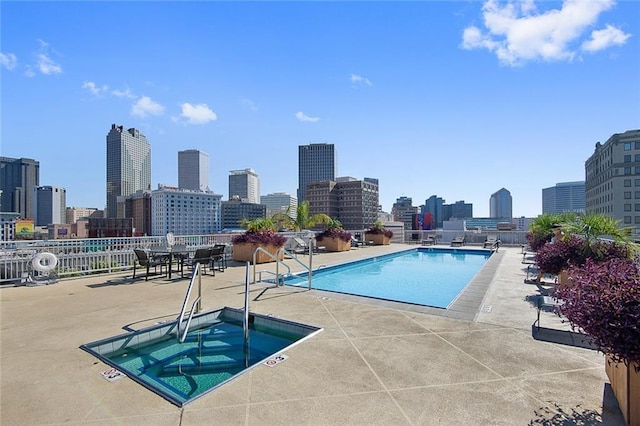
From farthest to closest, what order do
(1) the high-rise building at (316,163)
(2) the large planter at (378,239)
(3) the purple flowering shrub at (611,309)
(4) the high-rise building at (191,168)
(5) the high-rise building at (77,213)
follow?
(4) the high-rise building at (191,168), (1) the high-rise building at (316,163), (5) the high-rise building at (77,213), (2) the large planter at (378,239), (3) the purple flowering shrub at (611,309)

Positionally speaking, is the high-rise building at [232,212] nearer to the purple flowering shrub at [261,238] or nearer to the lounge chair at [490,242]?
the lounge chair at [490,242]

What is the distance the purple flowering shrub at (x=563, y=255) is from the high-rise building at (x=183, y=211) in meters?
105

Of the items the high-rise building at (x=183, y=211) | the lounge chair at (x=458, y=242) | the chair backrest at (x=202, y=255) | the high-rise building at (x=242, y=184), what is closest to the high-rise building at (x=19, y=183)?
the high-rise building at (x=183, y=211)

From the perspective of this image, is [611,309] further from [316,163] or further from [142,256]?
[316,163]

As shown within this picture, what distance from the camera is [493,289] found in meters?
7.01

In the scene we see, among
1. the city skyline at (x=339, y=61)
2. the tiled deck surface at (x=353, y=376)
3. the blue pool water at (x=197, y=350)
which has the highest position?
the city skyline at (x=339, y=61)

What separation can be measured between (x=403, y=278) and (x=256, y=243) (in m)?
4.77

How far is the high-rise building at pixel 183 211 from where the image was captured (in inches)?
4053

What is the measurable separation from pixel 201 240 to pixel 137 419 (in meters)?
10.3

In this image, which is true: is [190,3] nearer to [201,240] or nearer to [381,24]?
[381,24]

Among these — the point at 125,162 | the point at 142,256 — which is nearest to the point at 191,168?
the point at 125,162

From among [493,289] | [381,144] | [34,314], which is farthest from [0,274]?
[381,144]

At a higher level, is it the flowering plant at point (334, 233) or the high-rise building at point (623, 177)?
the high-rise building at point (623, 177)

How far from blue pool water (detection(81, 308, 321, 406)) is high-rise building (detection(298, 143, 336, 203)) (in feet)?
496
